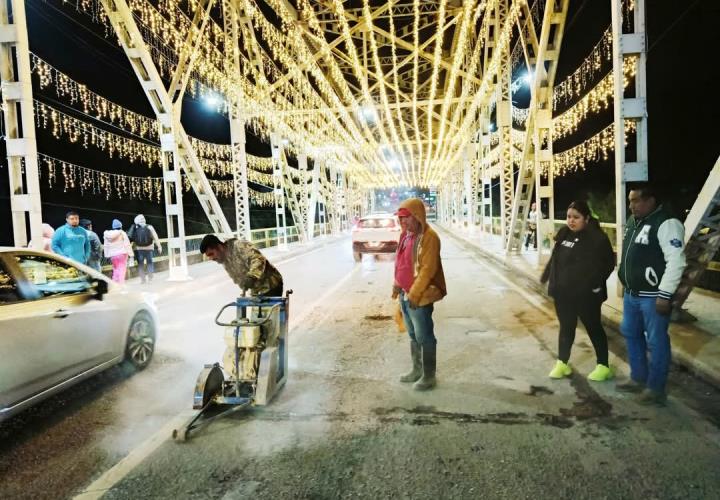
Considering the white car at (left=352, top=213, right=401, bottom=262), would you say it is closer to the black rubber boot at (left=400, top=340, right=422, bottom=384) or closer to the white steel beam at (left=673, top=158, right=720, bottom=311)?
the white steel beam at (left=673, top=158, right=720, bottom=311)

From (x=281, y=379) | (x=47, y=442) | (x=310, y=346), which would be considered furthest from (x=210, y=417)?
(x=310, y=346)

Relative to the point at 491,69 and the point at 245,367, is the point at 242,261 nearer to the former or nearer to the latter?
the point at 245,367

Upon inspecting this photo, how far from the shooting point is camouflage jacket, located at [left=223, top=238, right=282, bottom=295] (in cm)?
487

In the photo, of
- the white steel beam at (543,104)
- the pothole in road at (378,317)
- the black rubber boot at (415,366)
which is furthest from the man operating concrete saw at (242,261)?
the white steel beam at (543,104)

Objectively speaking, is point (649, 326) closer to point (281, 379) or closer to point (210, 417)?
point (281, 379)

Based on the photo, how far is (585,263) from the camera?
520 cm

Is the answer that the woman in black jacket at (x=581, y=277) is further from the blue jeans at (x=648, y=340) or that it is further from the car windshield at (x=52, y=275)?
the car windshield at (x=52, y=275)

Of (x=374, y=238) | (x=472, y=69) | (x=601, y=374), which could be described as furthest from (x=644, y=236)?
(x=472, y=69)

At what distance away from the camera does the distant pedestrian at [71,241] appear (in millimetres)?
9766

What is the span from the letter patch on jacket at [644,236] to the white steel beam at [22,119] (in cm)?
762

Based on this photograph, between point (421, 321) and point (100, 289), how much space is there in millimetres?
3225

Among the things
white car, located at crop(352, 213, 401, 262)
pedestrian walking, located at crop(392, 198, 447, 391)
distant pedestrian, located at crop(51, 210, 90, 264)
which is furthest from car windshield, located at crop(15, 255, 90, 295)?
white car, located at crop(352, 213, 401, 262)

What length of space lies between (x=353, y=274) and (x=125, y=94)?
23.1 meters

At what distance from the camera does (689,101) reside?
113ft
